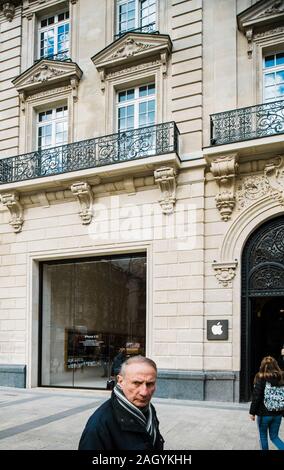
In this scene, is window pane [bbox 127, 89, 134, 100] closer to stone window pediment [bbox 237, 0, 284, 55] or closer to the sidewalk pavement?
stone window pediment [bbox 237, 0, 284, 55]

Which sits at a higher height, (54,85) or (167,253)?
(54,85)

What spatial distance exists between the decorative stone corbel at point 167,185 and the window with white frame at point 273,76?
3.51 m

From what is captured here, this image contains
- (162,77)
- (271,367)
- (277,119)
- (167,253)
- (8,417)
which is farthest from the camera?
(162,77)

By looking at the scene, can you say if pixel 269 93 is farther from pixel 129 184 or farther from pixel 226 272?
pixel 226 272

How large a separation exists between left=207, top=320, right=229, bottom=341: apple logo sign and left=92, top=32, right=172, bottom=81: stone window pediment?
8.02 m

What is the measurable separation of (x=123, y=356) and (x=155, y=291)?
2520mm

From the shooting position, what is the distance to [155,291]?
12.7 meters

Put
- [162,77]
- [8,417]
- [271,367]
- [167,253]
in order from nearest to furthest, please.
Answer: [271,367]
[8,417]
[167,253]
[162,77]

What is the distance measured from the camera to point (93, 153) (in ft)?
45.7

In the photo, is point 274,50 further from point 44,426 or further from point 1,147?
point 44,426

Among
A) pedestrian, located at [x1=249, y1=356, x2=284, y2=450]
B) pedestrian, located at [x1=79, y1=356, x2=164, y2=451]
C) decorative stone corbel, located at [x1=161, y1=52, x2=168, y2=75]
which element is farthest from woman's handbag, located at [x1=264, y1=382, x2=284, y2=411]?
decorative stone corbel, located at [x1=161, y1=52, x2=168, y2=75]

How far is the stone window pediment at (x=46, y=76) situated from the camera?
1481cm

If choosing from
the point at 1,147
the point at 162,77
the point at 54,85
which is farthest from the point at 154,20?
the point at 1,147

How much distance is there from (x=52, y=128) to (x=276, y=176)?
8344mm
